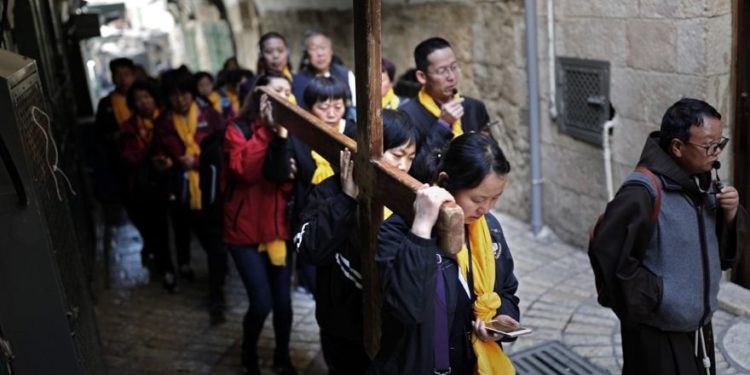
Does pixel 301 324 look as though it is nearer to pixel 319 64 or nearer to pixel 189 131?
pixel 189 131

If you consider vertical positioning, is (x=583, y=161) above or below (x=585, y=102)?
below

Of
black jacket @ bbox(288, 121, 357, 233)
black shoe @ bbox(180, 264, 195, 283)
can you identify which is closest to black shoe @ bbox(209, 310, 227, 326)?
black shoe @ bbox(180, 264, 195, 283)

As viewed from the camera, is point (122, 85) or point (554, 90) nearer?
point (554, 90)

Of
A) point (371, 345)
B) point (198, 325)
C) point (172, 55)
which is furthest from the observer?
point (172, 55)

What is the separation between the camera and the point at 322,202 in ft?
10.2

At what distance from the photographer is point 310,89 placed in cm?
418

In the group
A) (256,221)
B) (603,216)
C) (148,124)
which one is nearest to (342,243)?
(603,216)

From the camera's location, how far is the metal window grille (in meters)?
5.72

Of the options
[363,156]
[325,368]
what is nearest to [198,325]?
[325,368]

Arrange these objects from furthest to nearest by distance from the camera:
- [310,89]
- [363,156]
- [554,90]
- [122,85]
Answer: [122,85] → [554,90] → [310,89] → [363,156]

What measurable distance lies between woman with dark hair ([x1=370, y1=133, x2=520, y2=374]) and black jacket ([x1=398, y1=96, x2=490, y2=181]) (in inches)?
33.1

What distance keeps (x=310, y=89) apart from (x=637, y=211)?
190 centimetres

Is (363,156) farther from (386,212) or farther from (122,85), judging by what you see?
(122,85)

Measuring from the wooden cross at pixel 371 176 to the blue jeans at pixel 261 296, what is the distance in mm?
1725
